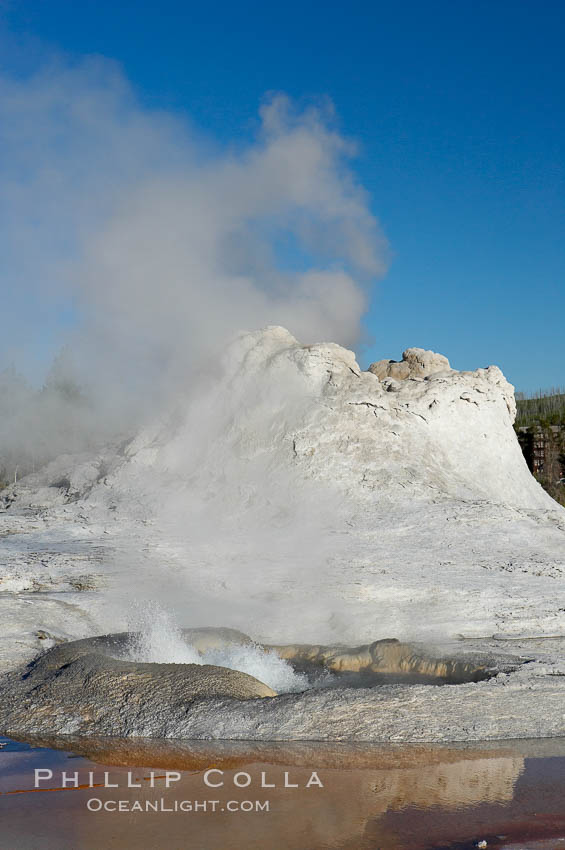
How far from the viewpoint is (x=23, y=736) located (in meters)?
6.31

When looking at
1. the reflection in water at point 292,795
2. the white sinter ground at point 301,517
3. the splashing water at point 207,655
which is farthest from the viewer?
the white sinter ground at point 301,517

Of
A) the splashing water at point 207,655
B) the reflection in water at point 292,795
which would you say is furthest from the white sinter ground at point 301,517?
the reflection in water at point 292,795

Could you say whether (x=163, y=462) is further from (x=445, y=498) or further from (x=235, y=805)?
(x=235, y=805)

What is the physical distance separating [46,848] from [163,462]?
38.3 ft

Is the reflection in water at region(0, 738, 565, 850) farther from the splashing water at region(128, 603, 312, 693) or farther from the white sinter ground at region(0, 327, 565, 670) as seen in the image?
the white sinter ground at region(0, 327, 565, 670)

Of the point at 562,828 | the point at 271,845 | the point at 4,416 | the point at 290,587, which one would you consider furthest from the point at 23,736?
the point at 4,416

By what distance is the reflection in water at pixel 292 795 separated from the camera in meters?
4.26

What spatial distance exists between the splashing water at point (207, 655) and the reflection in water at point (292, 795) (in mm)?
2248

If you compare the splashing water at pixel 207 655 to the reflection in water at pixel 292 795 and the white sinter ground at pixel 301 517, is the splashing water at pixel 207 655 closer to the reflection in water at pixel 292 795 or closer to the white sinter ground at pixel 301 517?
the white sinter ground at pixel 301 517

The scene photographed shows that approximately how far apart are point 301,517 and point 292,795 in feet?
27.3

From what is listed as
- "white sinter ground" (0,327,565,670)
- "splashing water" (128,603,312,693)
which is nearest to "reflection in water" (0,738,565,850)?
"splashing water" (128,603,312,693)

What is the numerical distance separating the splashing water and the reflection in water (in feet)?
7.38

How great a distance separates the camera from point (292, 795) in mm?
4902

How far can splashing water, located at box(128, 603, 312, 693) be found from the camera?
8359 mm
